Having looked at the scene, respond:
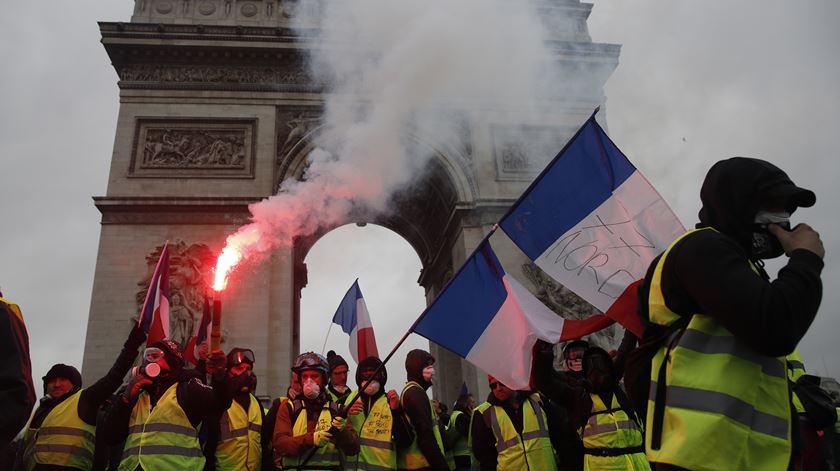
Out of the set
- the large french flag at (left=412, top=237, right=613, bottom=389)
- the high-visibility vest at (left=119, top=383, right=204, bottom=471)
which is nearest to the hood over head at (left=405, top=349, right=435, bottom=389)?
the large french flag at (left=412, top=237, right=613, bottom=389)

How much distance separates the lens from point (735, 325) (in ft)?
5.36

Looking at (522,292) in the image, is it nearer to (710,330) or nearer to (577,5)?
(710,330)

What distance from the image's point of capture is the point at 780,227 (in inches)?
72.1

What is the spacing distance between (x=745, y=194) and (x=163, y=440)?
3792mm

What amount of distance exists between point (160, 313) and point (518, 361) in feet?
13.9

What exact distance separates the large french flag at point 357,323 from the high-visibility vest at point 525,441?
2.83 metres

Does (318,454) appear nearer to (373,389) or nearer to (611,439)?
(373,389)

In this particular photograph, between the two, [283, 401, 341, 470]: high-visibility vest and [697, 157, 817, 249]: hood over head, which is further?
[283, 401, 341, 470]: high-visibility vest

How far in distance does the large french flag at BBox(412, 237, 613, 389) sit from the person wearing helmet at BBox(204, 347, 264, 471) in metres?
1.87

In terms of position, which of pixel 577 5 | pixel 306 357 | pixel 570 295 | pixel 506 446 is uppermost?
pixel 577 5

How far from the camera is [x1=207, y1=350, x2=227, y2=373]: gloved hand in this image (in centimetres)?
359

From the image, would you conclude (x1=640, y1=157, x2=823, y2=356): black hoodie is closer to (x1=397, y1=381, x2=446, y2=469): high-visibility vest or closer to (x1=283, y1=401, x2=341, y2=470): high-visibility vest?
(x1=283, y1=401, x2=341, y2=470): high-visibility vest

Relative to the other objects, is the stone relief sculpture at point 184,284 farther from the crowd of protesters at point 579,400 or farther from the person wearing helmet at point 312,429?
the person wearing helmet at point 312,429

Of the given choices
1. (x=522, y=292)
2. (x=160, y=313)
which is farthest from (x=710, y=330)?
(x=160, y=313)
